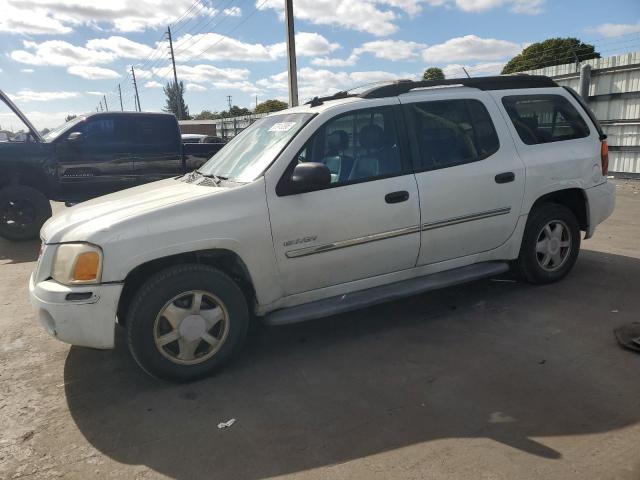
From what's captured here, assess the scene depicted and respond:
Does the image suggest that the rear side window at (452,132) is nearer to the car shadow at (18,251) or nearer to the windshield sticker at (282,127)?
the windshield sticker at (282,127)

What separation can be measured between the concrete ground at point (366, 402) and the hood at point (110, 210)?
1.04 metres

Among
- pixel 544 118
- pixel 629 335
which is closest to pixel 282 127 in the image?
pixel 544 118

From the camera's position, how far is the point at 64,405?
3.04m

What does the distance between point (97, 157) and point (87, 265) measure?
20.9ft

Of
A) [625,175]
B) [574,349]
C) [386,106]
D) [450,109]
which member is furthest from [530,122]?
[625,175]

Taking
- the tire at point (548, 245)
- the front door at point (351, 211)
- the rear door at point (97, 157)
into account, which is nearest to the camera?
the front door at point (351, 211)

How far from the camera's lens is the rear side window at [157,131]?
8992 millimetres

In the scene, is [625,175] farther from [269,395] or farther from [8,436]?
[8,436]

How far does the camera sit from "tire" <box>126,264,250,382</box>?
301cm

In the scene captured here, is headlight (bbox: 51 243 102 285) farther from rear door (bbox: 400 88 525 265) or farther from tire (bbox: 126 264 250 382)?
rear door (bbox: 400 88 525 265)

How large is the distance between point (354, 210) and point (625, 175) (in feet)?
34.5

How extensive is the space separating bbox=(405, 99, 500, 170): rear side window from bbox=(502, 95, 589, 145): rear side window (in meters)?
0.33

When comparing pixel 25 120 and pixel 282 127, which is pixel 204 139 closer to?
pixel 25 120

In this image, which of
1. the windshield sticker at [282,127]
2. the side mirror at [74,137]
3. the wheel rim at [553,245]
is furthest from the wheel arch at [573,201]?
the side mirror at [74,137]
